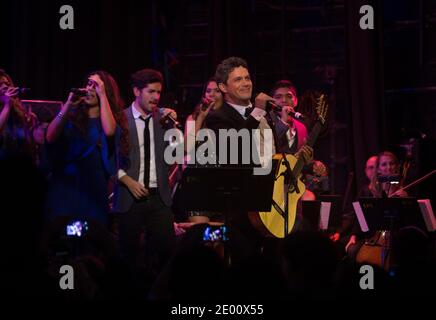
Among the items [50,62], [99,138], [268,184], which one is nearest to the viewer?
[268,184]

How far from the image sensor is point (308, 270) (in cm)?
349

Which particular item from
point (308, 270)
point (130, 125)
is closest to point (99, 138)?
point (130, 125)

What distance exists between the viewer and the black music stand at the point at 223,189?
559 centimetres

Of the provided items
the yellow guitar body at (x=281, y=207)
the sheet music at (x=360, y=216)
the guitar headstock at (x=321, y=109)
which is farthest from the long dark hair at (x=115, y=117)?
the sheet music at (x=360, y=216)

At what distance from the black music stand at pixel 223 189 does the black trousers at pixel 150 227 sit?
2.77 feet

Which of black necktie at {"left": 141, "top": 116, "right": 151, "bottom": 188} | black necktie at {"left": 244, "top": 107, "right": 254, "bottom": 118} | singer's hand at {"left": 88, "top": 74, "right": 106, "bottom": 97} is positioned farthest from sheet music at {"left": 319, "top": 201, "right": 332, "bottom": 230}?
singer's hand at {"left": 88, "top": 74, "right": 106, "bottom": 97}

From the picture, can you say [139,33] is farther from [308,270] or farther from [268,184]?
[308,270]

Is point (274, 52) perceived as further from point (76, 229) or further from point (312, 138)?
point (76, 229)

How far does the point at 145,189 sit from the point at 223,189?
1002 millimetres

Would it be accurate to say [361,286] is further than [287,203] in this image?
No

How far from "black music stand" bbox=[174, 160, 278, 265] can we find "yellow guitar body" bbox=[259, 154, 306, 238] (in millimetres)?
859

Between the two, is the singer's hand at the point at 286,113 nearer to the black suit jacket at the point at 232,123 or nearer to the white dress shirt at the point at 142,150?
the black suit jacket at the point at 232,123
